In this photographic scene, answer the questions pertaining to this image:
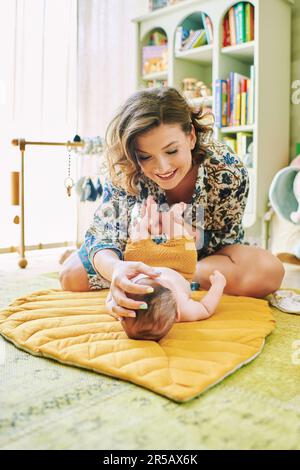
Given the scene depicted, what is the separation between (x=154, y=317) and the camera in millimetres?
983

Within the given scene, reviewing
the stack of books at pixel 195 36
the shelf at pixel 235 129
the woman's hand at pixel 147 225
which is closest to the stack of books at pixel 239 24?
the stack of books at pixel 195 36

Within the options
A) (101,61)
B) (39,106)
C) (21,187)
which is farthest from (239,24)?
(21,187)

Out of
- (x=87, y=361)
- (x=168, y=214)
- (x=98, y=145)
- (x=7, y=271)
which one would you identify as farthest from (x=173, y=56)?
(x=87, y=361)

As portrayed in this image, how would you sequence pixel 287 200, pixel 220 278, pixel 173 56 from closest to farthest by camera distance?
pixel 220 278 → pixel 287 200 → pixel 173 56

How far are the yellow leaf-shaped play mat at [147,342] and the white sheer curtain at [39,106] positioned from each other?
5.96 ft

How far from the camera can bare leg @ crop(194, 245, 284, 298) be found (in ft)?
4.69

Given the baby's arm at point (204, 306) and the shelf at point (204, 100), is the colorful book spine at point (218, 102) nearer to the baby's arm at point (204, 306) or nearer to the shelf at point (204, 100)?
the shelf at point (204, 100)

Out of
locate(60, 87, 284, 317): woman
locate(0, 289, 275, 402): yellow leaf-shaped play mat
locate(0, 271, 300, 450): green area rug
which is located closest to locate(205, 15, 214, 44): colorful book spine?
locate(60, 87, 284, 317): woman

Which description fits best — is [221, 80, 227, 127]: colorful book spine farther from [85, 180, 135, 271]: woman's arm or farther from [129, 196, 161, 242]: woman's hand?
[129, 196, 161, 242]: woman's hand

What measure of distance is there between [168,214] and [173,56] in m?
1.87

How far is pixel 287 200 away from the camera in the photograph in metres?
2.37

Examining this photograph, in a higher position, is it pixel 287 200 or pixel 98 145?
pixel 98 145

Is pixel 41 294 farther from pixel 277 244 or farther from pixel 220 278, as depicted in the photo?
pixel 277 244

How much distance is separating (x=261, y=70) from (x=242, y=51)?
8.5 inches
